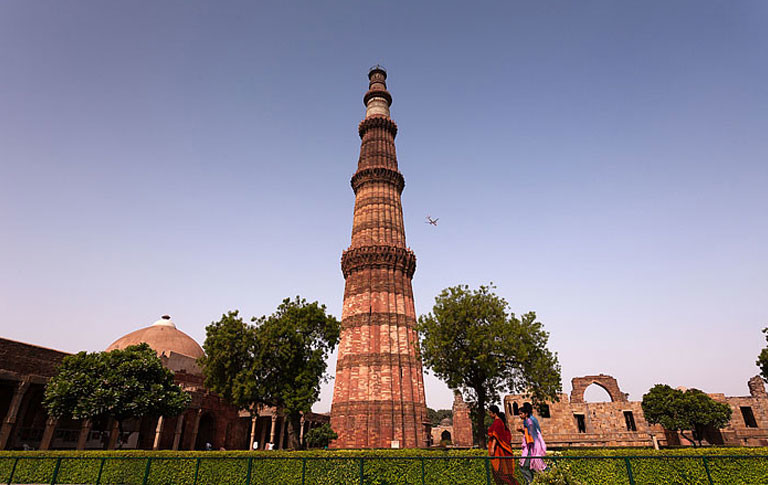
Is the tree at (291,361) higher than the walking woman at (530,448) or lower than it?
higher

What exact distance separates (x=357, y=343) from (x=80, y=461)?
64.3 feet

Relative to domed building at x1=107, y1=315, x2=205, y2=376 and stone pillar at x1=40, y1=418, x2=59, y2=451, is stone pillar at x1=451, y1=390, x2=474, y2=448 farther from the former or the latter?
stone pillar at x1=40, y1=418, x2=59, y2=451

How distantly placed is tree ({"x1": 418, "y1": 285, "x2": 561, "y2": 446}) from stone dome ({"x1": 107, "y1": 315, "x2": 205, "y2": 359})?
33.4 m

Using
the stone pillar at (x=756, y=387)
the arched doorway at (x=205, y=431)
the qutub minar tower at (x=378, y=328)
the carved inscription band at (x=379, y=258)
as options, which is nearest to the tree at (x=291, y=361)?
the qutub minar tower at (x=378, y=328)

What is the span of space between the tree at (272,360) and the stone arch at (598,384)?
3594 cm

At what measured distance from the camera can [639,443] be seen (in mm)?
45438

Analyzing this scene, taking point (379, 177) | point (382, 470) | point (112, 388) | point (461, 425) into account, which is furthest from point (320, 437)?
point (461, 425)

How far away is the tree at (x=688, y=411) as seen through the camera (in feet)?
147

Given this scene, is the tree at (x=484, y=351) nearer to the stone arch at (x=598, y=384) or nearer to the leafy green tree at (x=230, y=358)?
the leafy green tree at (x=230, y=358)

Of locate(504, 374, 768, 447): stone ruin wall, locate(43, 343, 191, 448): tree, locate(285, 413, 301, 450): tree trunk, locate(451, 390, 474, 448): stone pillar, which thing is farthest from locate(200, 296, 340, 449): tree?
locate(451, 390, 474, 448): stone pillar

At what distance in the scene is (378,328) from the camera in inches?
1337

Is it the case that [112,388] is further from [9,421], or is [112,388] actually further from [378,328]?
[378,328]

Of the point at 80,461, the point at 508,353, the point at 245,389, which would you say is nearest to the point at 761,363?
the point at 508,353

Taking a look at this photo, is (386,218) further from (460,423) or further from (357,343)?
(460,423)
